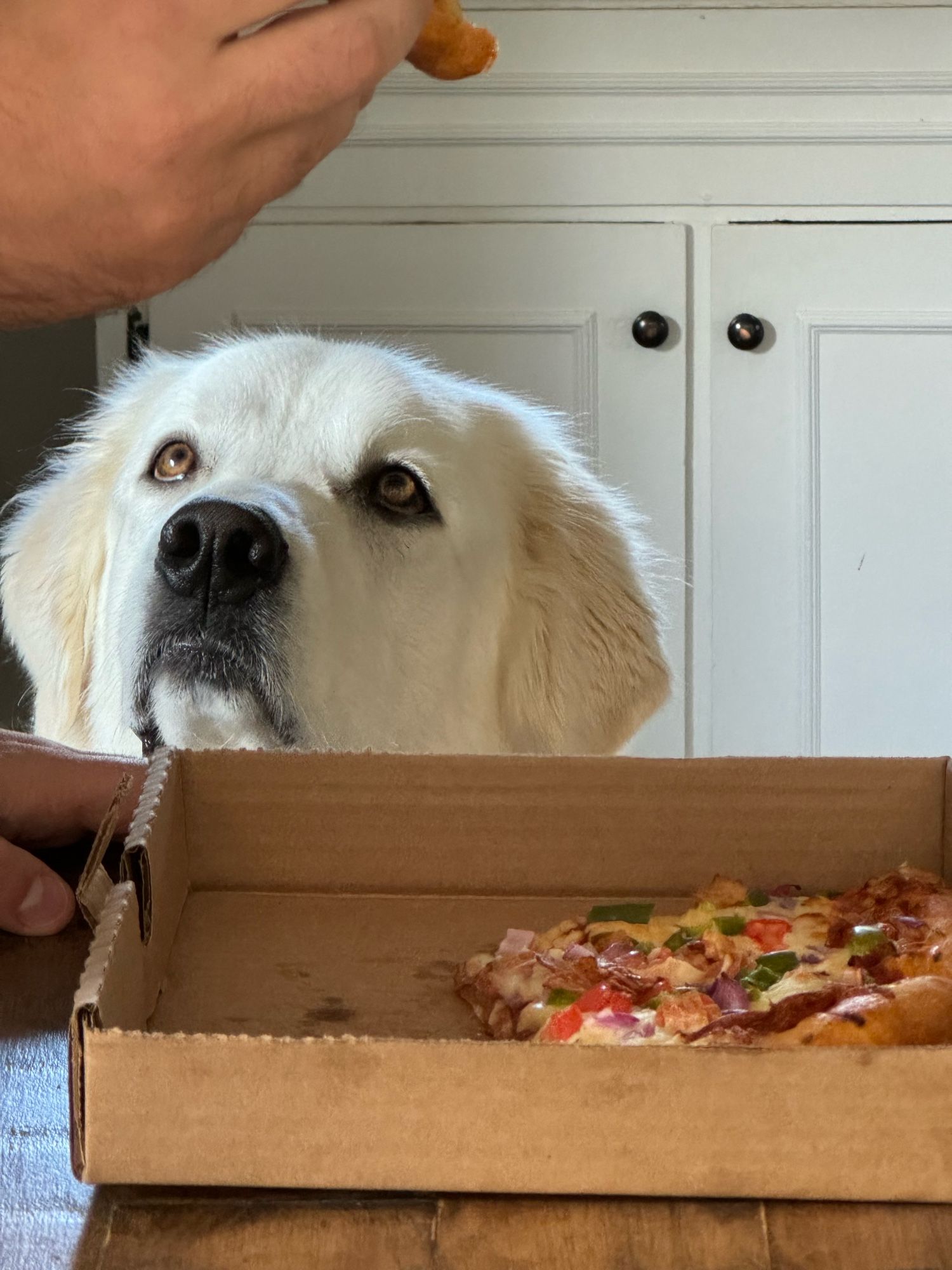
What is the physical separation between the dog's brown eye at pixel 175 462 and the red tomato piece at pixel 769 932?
898mm

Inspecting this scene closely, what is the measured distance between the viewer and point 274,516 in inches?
50.4

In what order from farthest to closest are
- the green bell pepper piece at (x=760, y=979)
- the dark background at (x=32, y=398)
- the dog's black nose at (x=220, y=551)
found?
the dark background at (x=32, y=398)
the dog's black nose at (x=220, y=551)
the green bell pepper piece at (x=760, y=979)

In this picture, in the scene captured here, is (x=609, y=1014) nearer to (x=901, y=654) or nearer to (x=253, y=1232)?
(x=253, y=1232)

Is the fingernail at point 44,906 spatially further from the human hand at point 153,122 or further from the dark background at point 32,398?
the dark background at point 32,398

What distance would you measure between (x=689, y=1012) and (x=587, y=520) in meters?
1.06

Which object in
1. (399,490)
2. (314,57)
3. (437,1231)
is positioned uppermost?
(314,57)

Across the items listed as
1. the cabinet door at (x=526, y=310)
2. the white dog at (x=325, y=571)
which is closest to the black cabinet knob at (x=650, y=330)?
the cabinet door at (x=526, y=310)

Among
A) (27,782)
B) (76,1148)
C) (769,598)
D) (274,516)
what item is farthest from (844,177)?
(76,1148)

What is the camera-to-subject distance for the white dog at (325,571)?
1.28 meters

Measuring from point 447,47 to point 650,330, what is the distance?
1739 mm

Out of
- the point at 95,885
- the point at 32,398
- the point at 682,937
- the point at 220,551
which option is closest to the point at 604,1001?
the point at 682,937

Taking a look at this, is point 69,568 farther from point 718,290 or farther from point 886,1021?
point 718,290

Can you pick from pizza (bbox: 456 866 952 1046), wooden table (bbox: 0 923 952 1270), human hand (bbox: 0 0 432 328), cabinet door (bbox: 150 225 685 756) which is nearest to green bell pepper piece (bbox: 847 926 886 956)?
pizza (bbox: 456 866 952 1046)

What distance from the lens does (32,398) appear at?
2785 mm
